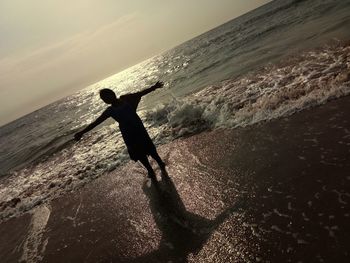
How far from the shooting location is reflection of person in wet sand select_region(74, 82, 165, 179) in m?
6.20

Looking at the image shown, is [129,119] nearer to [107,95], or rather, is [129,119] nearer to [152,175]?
[107,95]

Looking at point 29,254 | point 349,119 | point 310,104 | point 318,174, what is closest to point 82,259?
point 29,254

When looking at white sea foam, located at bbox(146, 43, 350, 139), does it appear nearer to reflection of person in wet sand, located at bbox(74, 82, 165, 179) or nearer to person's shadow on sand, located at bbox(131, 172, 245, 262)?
reflection of person in wet sand, located at bbox(74, 82, 165, 179)

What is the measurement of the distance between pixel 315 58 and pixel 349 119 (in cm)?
611

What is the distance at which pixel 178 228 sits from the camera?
16.3 ft

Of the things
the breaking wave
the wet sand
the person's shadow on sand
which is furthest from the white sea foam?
the person's shadow on sand

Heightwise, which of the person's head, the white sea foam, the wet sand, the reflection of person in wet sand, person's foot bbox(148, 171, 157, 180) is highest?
the person's head

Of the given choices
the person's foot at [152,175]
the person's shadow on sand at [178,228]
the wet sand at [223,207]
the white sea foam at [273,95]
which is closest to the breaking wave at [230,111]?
the white sea foam at [273,95]

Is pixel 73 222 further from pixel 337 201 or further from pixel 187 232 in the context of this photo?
pixel 337 201

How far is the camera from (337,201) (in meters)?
4.16

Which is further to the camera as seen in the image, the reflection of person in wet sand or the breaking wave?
the breaking wave

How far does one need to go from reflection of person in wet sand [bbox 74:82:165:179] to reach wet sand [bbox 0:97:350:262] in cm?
77

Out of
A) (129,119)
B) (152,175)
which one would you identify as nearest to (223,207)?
(152,175)

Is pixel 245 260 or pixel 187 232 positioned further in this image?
pixel 187 232
